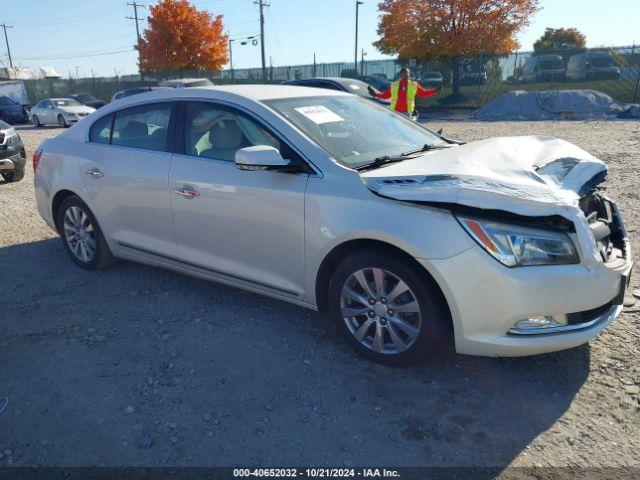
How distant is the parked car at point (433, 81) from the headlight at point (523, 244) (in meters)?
25.9

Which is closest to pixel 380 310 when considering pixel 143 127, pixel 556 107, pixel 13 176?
pixel 143 127

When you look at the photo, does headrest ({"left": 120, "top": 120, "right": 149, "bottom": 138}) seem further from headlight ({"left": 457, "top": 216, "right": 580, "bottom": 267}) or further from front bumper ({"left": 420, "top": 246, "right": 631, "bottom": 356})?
headlight ({"left": 457, "top": 216, "right": 580, "bottom": 267})

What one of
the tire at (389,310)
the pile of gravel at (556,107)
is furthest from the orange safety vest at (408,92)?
the pile of gravel at (556,107)

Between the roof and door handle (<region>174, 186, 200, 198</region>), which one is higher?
the roof

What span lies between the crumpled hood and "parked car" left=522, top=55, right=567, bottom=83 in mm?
23716

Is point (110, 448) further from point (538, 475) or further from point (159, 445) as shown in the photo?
point (538, 475)

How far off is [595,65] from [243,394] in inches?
1015

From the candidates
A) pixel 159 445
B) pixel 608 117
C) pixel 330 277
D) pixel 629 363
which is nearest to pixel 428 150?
pixel 330 277

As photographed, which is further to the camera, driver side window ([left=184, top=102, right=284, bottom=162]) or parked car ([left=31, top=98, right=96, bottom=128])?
parked car ([left=31, top=98, right=96, bottom=128])

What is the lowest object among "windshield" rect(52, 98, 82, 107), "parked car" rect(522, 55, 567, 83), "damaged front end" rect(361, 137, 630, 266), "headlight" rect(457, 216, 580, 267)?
"windshield" rect(52, 98, 82, 107)

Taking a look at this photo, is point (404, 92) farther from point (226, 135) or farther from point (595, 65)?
point (595, 65)

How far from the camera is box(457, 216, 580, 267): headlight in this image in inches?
105

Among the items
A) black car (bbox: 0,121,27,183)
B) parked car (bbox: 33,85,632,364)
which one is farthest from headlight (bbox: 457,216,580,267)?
black car (bbox: 0,121,27,183)

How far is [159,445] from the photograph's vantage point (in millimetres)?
2572
